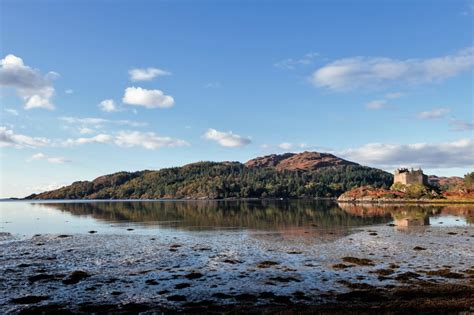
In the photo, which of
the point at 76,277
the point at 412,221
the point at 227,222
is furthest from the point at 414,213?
the point at 76,277

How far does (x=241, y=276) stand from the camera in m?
35.9

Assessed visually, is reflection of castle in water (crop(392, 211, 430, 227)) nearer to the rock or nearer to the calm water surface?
the calm water surface

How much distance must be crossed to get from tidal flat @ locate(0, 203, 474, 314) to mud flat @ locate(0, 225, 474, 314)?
80 millimetres

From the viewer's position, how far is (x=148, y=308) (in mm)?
26375

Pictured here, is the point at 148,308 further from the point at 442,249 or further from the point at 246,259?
the point at 442,249

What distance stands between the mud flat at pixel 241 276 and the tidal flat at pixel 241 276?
80 mm

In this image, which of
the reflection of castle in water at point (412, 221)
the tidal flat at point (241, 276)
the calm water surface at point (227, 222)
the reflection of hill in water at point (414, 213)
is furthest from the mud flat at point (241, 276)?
the reflection of hill in water at point (414, 213)

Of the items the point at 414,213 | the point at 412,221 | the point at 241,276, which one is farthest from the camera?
the point at 414,213

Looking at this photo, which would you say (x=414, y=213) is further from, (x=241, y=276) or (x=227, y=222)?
(x=241, y=276)

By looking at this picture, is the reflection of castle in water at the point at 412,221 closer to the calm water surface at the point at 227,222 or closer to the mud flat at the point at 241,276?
the calm water surface at the point at 227,222

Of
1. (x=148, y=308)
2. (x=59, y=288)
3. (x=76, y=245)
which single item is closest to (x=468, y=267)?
(x=148, y=308)

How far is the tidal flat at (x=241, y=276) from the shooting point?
26609 millimetres

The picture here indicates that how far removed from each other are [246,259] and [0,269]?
24.9 m

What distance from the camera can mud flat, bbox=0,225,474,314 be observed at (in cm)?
2658
